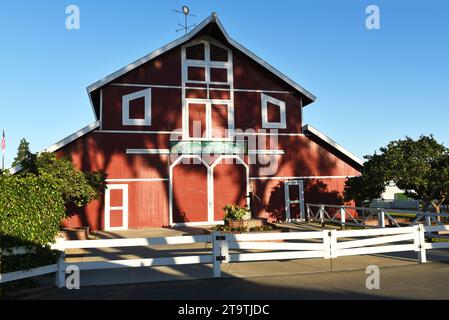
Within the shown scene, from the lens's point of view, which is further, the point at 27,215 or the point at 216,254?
the point at 216,254

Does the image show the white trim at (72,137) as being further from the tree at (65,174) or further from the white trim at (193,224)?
the white trim at (193,224)

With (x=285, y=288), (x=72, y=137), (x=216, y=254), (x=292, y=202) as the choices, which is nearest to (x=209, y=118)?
(x=292, y=202)

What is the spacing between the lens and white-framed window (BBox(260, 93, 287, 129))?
24.5 metres

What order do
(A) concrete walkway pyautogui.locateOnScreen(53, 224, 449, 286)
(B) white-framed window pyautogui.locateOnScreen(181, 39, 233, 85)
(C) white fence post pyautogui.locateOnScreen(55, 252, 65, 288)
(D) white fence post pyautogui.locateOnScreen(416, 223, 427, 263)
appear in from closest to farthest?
1. (C) white fence post pyautogui.locateOnScreen(55, 252, 65, 288)
2. (A) concrete walkway pyautogui.locateOnScreen(53, 224, 449, 286)
3. (D) white fence post pyautogui.locateOnScreen(416, 223, 427, 263)
4. (B) white-framed window pyautogui.locateOnScreen(181, 39, 233, 85)

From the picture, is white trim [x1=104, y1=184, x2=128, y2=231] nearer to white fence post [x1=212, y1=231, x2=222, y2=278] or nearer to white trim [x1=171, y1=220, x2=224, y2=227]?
white trim [x1=171, y1=220, x2=224, y2=227]

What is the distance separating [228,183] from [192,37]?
8.51 m

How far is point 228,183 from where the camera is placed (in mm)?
23719

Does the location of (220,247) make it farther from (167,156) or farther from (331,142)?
(331,142)

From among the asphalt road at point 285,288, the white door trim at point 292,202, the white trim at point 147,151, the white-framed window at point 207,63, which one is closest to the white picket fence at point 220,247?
the asphalt road at point 285,288

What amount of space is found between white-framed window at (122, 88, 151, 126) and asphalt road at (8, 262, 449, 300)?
14.9 meters

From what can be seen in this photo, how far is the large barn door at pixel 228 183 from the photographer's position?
76.9ft

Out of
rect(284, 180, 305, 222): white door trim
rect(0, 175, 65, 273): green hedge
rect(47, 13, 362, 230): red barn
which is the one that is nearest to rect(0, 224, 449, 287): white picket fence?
rect(0, 175, 65, 273): green hedge
